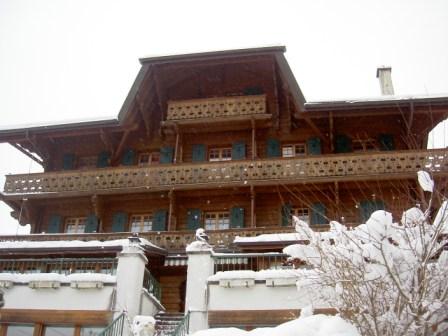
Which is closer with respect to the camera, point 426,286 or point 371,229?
point 426,286

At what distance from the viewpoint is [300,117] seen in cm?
2178

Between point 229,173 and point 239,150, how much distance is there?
6.50 feet

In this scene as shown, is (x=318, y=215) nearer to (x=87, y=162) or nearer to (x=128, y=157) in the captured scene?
(x=128, y=157)

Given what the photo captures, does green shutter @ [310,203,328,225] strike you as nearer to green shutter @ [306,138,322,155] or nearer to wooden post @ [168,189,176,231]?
green shutter @ [306,138,322,155]

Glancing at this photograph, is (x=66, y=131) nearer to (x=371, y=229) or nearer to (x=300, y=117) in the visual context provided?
(x=300, y=117)

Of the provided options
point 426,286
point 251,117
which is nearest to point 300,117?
point 251,117

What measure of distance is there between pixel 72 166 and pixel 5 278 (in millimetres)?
10029

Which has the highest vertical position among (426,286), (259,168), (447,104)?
(447,104)

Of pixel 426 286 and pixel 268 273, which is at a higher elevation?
pixel 268 273

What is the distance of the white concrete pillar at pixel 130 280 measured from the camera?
13250 mm

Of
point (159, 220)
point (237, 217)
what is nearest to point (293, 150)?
point (237, 217)

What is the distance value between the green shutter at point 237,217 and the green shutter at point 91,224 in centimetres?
→ 553

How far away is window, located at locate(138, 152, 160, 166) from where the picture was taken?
23.8m

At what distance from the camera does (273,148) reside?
22406 mm
